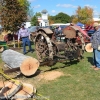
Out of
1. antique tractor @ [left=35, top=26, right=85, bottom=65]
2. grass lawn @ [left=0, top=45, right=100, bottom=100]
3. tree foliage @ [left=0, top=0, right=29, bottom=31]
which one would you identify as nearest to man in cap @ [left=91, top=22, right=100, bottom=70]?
grass lawn @ [left=0, top=45, right=100, bottom=100]

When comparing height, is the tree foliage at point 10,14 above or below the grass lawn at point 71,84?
above

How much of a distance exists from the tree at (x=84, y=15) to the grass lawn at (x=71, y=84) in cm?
3977

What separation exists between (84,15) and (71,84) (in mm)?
42627

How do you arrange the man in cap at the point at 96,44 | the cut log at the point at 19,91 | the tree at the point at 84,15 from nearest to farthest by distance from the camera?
the cut log at the point at 19,91 < the man in cap at the point at 96,44 < the tree at the point at 84,15

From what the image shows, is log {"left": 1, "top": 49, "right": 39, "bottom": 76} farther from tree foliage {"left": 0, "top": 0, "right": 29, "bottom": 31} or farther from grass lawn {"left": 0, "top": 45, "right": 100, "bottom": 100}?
tree foliage {"left": 0, "top": 0, "right": 29, "bottom": 31}

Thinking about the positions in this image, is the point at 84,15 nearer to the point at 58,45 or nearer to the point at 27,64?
the point at 58,45

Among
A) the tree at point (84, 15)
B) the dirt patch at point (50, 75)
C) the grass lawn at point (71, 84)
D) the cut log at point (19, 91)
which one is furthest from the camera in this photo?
the tree at point (84, 15)

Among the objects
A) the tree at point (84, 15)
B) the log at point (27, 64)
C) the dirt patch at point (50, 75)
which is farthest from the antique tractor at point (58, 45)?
the tree at point (84, 15)

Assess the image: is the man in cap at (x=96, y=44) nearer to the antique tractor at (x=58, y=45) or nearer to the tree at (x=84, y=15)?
the antique tractor at (x=58, y=45)

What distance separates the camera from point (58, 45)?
826 cm

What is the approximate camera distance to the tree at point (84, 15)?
4741cm

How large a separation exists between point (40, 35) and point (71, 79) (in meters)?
2.56

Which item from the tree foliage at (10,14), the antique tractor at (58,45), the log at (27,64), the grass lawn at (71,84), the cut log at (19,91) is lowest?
the grass lawn at (71,84)

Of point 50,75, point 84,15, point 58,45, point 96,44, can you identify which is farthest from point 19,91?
point 84,15
